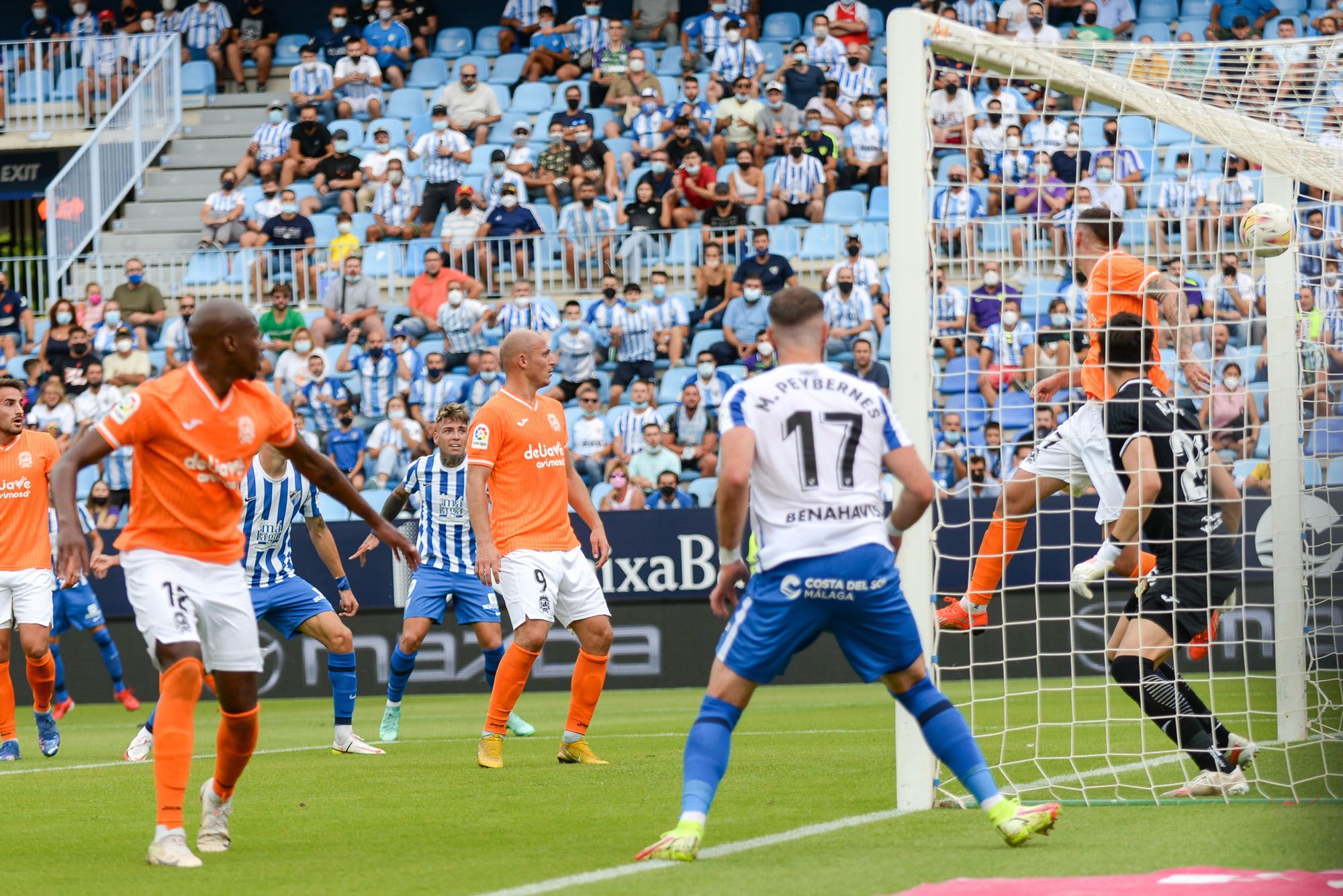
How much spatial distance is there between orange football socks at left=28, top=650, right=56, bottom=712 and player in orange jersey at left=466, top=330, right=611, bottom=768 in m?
3.89

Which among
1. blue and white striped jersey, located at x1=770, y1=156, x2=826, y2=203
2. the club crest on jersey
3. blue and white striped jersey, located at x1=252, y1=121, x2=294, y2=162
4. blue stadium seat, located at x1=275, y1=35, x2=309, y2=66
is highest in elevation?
blue stadium seat, located at x1=275, y1=35, x2=309, y2=66

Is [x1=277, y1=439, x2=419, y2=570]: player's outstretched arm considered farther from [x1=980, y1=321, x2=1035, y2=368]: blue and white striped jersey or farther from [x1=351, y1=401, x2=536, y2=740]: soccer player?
[x1=980, y1=321, x2=1035, y2=368]: blue and white striped jersey

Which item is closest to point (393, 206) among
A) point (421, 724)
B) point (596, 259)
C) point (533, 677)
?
point (596, 259)

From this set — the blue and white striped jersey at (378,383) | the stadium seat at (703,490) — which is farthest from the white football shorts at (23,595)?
the blue and white striped jersey at (378,383)

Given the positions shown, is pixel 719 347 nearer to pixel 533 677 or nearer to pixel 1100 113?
pixel 533 677

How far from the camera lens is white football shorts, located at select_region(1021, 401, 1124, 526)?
8.20 meters

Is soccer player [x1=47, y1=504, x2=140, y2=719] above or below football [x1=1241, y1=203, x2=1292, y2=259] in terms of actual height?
below

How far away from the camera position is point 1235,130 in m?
8.28

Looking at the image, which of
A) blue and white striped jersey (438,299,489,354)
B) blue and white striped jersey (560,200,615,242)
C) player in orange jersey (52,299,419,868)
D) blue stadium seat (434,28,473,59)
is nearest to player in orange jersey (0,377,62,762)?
player in orange jersey (52,299,419,868)

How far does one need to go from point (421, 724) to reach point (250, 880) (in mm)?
7788

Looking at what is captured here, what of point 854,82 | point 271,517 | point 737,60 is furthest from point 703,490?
point 271,517

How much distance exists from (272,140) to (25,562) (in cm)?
1390

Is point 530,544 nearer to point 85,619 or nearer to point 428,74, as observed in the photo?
point 85,619

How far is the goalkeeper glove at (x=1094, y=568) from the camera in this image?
295 inches
